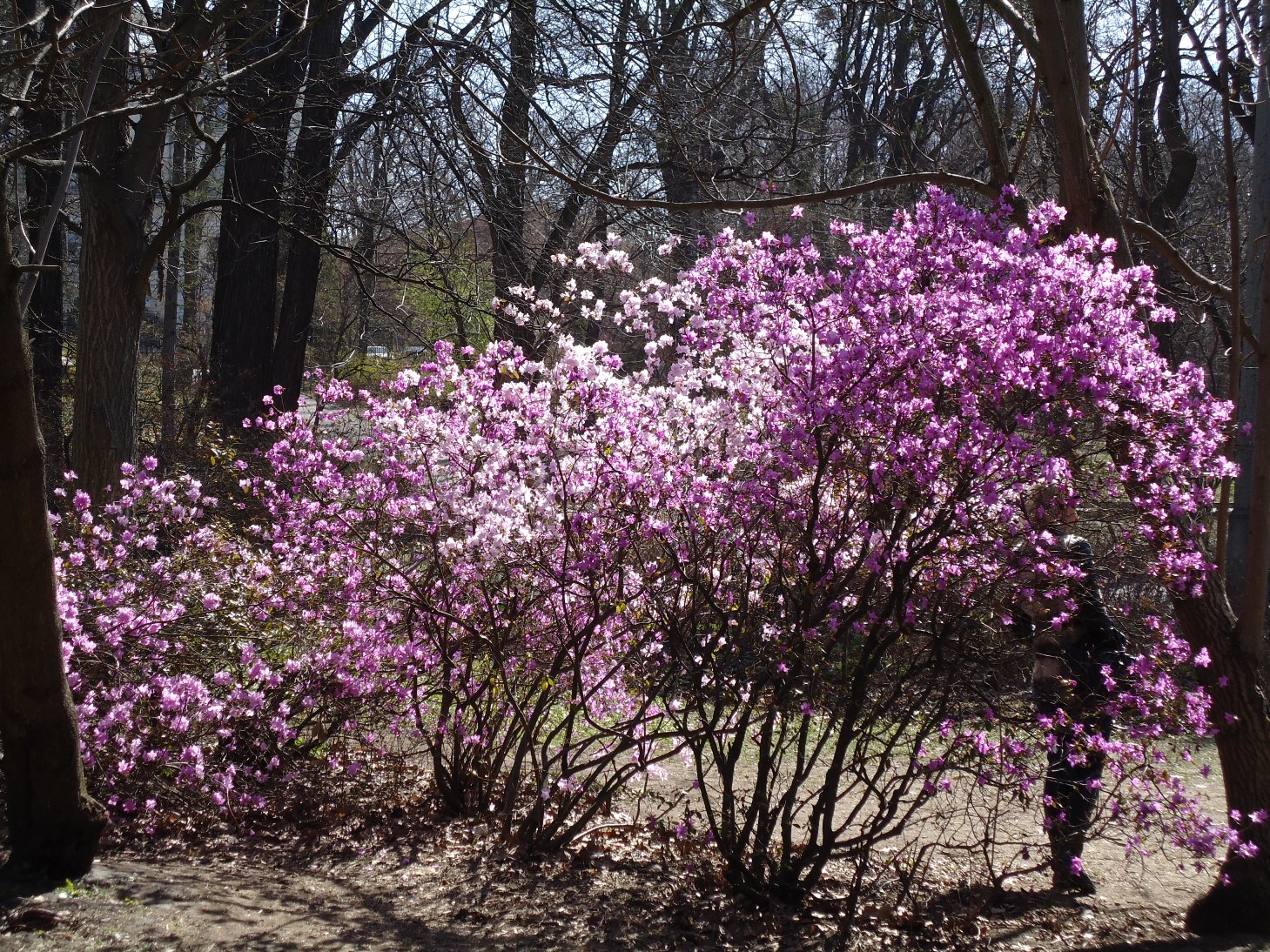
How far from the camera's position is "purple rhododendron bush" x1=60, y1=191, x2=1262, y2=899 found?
387 cm

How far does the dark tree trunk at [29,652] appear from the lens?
12.5 ft

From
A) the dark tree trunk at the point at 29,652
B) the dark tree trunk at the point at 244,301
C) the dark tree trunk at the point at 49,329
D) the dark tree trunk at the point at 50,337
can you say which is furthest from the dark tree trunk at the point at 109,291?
the dark tree trunk at the point at 29,652

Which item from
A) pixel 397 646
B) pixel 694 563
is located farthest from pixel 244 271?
pixel 694 563

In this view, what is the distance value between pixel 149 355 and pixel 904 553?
15031 mm

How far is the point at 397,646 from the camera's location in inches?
212

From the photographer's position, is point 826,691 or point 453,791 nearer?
point 826,691

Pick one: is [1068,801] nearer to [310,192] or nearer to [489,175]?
[489,175]

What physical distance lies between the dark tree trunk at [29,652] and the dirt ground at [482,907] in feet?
0.82

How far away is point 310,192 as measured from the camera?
9.84 m

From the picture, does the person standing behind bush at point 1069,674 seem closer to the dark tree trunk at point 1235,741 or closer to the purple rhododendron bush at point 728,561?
the purple rhododendron bush at point 728,561

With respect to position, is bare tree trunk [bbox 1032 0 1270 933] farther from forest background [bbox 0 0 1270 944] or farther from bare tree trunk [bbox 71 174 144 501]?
bare tree trunk [bbox 71 174 144 501]

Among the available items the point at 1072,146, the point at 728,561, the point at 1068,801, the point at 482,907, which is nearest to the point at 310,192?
the point at 728,561

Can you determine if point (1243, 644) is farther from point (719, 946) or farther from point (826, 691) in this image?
point (719, 946)

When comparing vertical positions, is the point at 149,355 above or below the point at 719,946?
above
